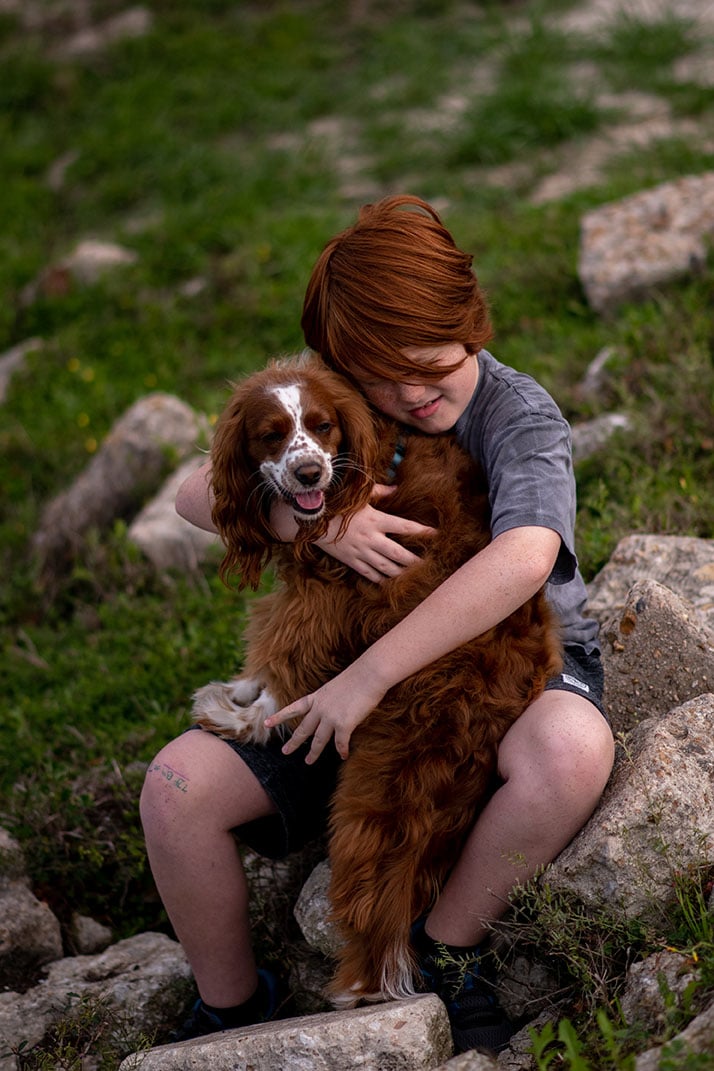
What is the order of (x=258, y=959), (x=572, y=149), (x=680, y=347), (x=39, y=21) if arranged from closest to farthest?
1. (x=258, y=959)
2. (x=680, y=347)
3. (x=572, y=149)
4. (x=39, y=21)

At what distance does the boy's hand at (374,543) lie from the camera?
2.53 m

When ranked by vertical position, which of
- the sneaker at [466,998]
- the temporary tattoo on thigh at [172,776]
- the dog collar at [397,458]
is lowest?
the sneaker at [466,998]

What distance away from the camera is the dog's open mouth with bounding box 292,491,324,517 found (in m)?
2.50

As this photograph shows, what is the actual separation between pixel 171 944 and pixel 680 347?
309cm

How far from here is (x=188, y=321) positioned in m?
6.31

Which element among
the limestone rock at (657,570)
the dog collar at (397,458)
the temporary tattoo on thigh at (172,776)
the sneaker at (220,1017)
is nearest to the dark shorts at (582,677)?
the limestone rock at (657,570)

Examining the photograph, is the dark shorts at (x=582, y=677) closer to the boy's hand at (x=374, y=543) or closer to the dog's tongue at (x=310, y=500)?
the boy's hand at (x=374, y=543)

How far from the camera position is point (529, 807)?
7.63 ft

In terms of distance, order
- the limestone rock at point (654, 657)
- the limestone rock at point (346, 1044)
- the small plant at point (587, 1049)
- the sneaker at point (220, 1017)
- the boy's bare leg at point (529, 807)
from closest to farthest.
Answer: the small plant at point (587, 1049)
the limestone rock at point (346, 1044)
the boy's bare leg at point (529, 807)
the sneaker at point (220, 1017)
the limestone rock at point (654, 657)

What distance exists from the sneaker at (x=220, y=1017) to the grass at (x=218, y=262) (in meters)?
0.58

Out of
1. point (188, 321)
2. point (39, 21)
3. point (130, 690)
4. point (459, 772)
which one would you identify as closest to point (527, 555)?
point (459, 772)

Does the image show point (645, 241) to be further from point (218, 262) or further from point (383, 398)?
point (383, 398)

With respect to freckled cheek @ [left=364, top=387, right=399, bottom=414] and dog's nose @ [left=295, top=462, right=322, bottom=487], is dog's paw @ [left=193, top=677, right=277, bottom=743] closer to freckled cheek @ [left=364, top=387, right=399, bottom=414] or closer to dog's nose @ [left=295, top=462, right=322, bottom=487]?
dog's nose @ [left=295, top=462, right=322, bottom=487]

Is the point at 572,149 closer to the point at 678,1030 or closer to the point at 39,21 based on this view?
the point at 39,21
